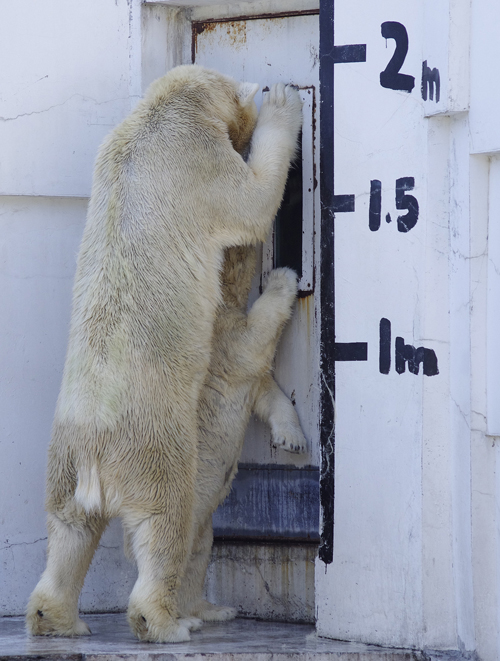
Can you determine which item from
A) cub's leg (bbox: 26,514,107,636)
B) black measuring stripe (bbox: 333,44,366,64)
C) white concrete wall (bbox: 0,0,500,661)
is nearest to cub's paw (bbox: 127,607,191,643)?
cub's leg (bbox: 26,514,107,636)

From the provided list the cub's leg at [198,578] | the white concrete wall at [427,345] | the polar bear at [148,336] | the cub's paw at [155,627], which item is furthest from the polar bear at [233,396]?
the white concrete wall at [427,345]

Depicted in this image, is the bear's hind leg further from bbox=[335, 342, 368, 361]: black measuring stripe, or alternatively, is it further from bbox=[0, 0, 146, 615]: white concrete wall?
bbox=[0, 0, 146, 615]: white concrete wall

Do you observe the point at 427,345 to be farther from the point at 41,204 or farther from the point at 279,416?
the point at 41,204

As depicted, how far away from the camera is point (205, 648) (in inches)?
148

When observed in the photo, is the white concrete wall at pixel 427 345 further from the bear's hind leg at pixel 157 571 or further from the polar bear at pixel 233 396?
the bear's hind leg at pixel 157 571

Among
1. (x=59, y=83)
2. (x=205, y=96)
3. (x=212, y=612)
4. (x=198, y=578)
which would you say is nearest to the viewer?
(x=205, y=96)

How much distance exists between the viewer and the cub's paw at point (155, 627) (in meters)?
3.78

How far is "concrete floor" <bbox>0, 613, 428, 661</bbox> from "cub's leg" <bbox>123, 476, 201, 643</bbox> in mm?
75

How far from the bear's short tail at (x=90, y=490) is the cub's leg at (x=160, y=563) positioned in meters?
0.13

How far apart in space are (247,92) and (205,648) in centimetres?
228

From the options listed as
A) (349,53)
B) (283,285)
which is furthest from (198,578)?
(349,53)

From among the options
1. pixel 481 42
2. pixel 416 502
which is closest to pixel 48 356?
pixel 416 502

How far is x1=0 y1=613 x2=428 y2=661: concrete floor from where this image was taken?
3.61 metres

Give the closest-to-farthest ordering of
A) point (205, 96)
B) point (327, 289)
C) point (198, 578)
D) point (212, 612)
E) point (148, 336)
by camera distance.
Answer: point (148, 336)
point (327, 289)
point (205, 96)
point (198, 578)
point (212, 612)
